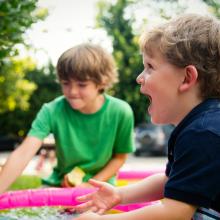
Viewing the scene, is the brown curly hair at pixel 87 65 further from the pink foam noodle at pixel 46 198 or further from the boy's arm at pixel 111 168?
the pink foam noodle at pixel 46 198

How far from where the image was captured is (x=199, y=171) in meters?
1.39

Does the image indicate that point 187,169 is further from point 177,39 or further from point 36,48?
point 36,48

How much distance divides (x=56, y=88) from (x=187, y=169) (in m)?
23.9

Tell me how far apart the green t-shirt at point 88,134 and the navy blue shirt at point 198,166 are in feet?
5.67

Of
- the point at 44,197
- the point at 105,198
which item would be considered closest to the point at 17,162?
the point at 44,197

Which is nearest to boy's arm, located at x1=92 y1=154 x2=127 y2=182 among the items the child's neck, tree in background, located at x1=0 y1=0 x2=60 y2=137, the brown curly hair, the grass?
the child's neck

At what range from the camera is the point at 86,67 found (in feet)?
9.84

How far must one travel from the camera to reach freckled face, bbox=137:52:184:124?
1587mm

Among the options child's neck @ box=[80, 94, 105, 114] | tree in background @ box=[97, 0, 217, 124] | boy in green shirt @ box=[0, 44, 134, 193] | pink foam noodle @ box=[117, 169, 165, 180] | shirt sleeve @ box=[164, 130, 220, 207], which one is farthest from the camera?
tree in background @ box=[97, 0, 217, 124]

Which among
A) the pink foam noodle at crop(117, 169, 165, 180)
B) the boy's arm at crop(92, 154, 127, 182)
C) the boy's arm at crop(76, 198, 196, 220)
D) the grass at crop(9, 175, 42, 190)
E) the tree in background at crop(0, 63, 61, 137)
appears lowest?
the tree in background at crop(0, 63, 61, 137)

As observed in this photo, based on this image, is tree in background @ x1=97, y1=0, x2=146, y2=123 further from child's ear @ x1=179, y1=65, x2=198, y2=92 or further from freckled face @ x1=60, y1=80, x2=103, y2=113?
child's ear @ x1=179, y1=65, x2=198, y2=92

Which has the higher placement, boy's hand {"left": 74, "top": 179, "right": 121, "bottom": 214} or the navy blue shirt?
the navy blue shirt

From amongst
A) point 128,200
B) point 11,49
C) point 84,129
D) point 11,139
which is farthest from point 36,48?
point 11,139

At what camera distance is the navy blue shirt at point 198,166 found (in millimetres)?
1386
